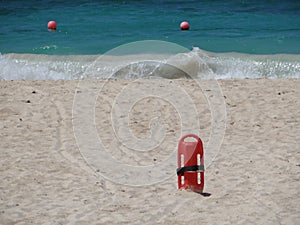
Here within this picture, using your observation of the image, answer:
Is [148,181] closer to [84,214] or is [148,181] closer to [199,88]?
[84,214]

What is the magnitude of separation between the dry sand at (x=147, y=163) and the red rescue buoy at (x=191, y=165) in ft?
0.35

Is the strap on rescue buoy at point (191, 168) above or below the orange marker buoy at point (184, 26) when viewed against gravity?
below

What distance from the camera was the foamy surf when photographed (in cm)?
1181

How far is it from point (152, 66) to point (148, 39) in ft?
14.7

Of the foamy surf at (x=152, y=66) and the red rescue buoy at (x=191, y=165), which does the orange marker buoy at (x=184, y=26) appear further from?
the red rescue buoy at (x=191, y=165)

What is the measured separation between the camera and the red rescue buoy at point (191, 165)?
5.27 metres

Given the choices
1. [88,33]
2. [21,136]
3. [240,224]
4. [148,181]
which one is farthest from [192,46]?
[240,224]

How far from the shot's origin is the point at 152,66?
12.0m

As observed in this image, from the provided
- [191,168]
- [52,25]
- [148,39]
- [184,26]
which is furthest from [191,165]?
[52,25]

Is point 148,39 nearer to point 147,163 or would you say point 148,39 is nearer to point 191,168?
point 147,163

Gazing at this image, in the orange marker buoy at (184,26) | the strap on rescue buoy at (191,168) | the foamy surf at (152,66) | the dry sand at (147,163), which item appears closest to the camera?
the dry sand at (147,163)

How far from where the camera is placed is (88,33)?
16.8 m

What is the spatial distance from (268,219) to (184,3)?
1701cm

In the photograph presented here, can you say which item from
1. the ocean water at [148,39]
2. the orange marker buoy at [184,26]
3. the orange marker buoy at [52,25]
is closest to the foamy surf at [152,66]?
the ocean water at [148,39]
